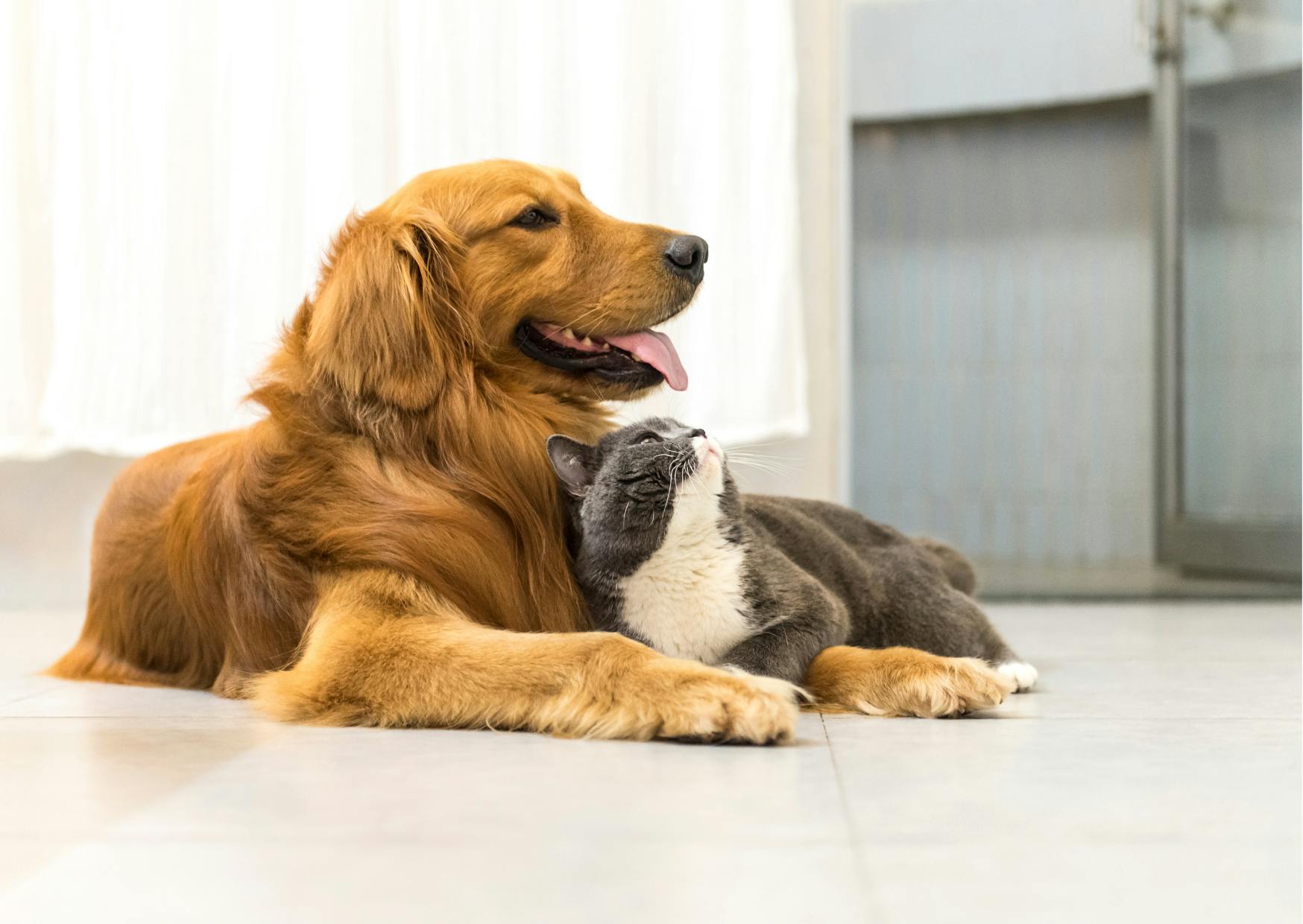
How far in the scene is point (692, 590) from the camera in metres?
1.71

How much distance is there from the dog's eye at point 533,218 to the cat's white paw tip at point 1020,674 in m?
0.97

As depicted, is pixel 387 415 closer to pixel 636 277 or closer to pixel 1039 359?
pixel 636 277

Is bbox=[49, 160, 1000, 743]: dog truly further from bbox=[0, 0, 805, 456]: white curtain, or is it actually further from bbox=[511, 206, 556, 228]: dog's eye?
bbox=[0, 0, 805, 456]: white curtain

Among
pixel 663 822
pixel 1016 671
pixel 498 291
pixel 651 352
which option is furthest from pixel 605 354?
pixel 663 822

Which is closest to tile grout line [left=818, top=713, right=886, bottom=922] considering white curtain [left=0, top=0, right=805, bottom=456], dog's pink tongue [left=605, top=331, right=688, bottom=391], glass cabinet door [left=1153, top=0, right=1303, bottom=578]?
dog's pink tongue [left=605, top=331, right=688, bottom=391]

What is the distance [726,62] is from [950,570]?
189cm

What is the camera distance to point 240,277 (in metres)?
3.44

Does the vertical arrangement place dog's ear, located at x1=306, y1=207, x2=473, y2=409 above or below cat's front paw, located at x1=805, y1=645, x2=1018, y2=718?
above

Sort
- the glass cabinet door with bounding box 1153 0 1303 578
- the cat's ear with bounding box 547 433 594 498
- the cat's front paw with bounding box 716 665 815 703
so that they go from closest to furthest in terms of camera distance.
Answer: the cat's front paw with bounding box 716 665 815 703 < the cat's ear with bounding box 547 433 594 498 < the glass cabinet door with bounding box 1153 0 1303 578

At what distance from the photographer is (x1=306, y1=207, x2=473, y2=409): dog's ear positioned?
179 centimetres

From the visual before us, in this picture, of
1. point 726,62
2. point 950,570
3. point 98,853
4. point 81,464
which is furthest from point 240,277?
point 98,853

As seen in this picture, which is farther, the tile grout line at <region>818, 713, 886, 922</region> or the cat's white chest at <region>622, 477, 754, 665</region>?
the cat's white chest at <region>622, 477, 754, 665</region>

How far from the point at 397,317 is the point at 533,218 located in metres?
0.28

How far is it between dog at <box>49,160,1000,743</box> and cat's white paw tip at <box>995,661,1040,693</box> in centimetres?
26
